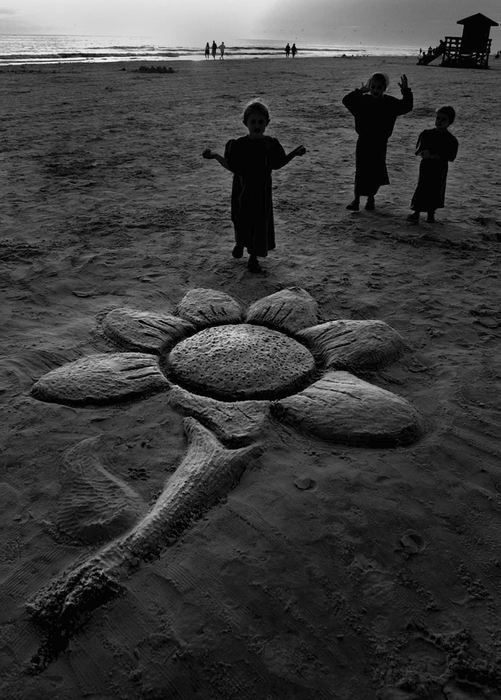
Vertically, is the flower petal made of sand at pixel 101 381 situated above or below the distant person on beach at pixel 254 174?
below

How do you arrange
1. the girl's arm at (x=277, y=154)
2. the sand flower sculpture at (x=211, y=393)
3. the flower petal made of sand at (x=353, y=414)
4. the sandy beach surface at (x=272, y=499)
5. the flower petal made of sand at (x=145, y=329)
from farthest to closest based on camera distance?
1. the girl's arm at (x=277, y=154)
2. the flower petal made of sand at (x=145, y=329)
3. the flower petal made of sand at (x=353, y=414)
4. the sand flower sculpture at (x=211, y=393)
5. the sandy beach surface at (x=272, y=499)

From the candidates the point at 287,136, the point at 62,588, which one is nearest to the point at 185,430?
the point at 62,588

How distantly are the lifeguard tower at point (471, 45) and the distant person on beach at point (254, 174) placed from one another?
26.8 metres

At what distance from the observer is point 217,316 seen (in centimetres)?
301

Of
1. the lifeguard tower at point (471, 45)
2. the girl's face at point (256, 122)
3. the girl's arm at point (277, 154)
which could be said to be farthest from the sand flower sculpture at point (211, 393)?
the lifeguard tower at point (471, 45)

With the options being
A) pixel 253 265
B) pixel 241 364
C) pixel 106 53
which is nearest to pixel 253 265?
pixel 253 265

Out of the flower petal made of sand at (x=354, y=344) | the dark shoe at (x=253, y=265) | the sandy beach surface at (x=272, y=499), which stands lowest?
the sandy beach surface at (x=272, y=499)

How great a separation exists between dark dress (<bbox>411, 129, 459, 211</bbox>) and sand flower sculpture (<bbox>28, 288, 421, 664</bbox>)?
2.35m

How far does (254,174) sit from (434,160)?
2.02 meters

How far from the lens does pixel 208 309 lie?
3.07 meters

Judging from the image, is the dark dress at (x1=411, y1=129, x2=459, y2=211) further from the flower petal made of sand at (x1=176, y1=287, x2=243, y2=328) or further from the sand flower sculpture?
the flower petal made of sand at (x1=176, y1=287, x2=243, y2=328)

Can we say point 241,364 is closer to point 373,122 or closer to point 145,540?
point 145,540

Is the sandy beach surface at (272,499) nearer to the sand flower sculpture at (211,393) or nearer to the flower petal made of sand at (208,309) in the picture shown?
the sand flower sculpture at (211,393)

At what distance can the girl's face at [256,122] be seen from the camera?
3443 mm
